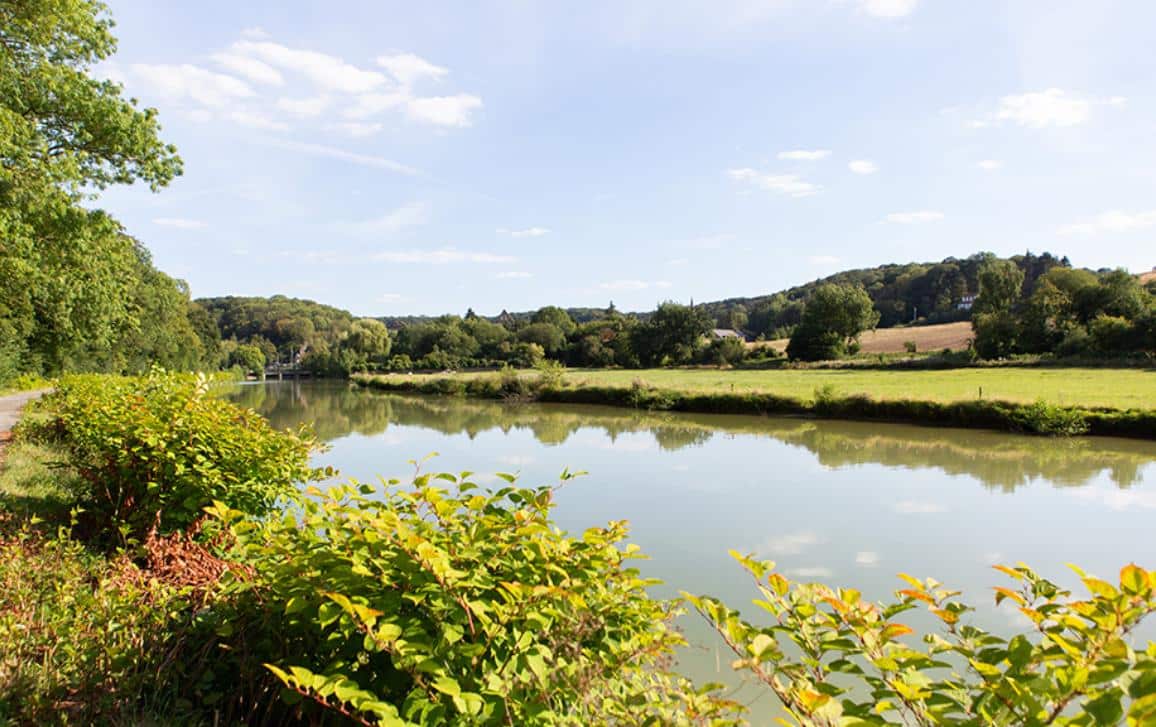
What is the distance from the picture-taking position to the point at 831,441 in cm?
2094

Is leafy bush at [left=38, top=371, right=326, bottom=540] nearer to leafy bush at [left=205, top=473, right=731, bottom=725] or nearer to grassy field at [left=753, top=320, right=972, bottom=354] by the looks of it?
leafy bush at [left=205, top=473, right=731, bottom=725]

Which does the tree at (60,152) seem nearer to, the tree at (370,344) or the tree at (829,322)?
the tree at (829,322)

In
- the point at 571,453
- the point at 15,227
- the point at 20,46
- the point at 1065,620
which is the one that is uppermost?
the point at 20,46

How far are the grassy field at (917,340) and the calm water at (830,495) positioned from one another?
3994cm

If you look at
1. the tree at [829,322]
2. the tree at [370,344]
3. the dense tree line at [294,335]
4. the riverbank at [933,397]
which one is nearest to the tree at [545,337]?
the dense tree line at [294,335]

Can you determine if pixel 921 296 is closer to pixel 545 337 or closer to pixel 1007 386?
pixel 545 337

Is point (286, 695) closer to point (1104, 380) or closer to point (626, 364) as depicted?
point (1104, 380)

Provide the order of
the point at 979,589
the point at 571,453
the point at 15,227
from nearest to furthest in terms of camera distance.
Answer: the point at 979,589
the point at 15,227
the point at 571,453

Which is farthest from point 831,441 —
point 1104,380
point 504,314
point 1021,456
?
point 504,314

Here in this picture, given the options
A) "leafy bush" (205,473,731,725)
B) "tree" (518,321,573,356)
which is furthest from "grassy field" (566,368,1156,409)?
"tree" (518,321,573,356)

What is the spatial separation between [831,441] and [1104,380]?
19193 mm

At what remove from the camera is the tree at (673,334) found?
65438 mm

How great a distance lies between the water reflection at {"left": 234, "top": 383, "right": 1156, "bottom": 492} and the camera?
51.2ft

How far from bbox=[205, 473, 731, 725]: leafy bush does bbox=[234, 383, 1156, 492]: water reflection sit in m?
8.19
